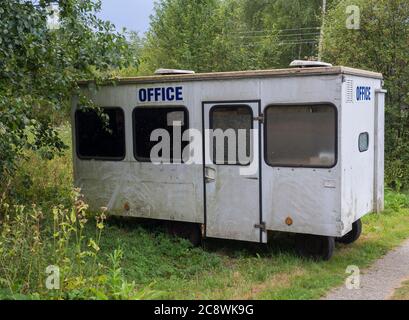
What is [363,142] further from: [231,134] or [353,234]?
[231,134]

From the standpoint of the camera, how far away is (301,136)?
7363 mm

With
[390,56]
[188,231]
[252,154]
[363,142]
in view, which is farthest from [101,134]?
[390,56]

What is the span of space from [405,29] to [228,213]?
8188mm

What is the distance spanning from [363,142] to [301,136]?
1.10m

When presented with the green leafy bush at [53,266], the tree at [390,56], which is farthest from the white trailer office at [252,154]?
the tree at [390,56]

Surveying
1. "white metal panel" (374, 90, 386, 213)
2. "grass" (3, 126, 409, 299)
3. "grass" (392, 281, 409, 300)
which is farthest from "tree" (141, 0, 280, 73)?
"grass" (392, 281, 409, 300)

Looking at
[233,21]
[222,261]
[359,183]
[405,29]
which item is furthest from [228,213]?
[233,21]

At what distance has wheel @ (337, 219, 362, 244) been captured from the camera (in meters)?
8.51

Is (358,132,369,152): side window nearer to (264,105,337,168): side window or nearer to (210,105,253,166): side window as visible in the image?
(264,105,337,168): side window

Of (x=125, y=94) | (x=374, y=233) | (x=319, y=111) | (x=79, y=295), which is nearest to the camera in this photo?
(x=79, y=295)

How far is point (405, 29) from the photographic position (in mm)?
13570

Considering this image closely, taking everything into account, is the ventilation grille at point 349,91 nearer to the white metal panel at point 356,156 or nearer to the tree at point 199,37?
the white metal panel at point 356,156

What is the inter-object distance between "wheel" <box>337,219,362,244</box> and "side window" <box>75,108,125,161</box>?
3.62 meters

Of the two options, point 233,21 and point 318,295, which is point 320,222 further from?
point 233,21
